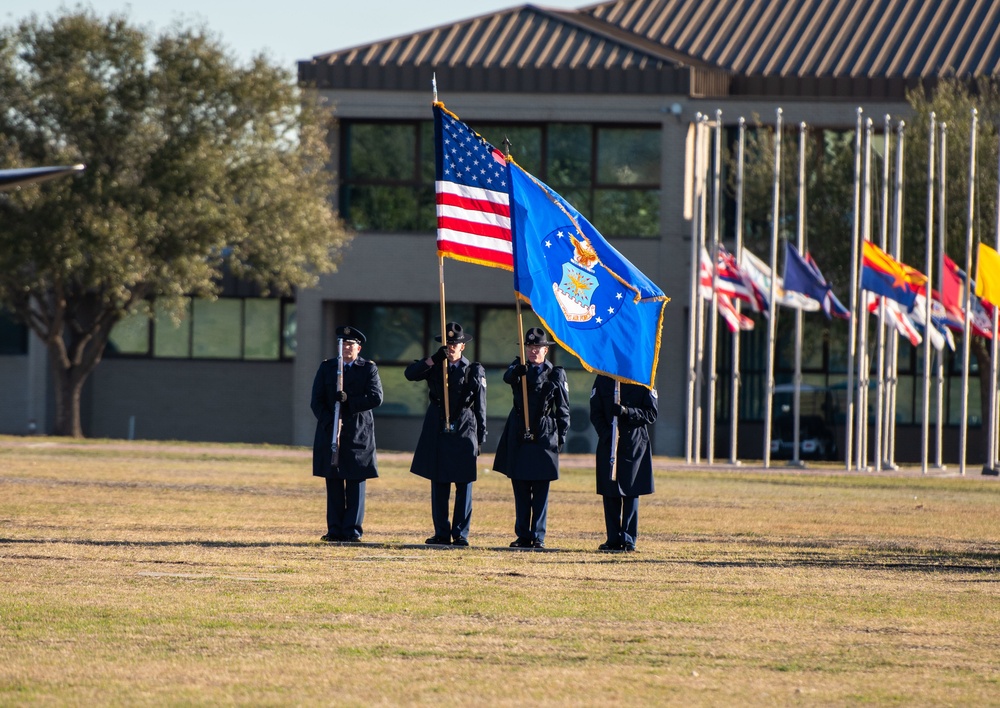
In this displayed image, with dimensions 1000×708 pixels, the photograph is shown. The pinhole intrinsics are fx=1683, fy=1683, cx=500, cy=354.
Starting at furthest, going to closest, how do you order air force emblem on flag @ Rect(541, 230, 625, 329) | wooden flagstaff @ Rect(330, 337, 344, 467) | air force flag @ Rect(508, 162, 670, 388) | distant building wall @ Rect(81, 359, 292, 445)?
distant building wall @ Rect(81, 359, 292, 445)
wooden flagstaff @ Rect(330, 337, 344, 467)
air force emblem on flag @ Rect(541, 230, 625, 329)
air force flag @ Rect(508, 162, 670, 388)

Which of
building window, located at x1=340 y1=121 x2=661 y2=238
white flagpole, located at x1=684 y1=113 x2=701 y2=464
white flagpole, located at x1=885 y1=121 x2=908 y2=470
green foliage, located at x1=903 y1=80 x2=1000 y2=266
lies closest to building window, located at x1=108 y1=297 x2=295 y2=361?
Result: building window, located at x1=340 y1=121 x2=661 y2=238

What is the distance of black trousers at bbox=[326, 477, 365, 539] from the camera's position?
13.9 meters

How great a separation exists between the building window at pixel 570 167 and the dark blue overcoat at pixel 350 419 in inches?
946

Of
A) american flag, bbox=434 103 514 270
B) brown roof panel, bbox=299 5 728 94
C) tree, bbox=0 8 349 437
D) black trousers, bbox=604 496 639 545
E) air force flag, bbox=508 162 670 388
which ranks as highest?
brown roof panel, bbox=299 5 728 94

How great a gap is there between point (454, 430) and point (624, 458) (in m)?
1.41

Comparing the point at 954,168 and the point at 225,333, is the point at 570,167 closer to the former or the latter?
the point at 954,168

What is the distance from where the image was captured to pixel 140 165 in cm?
3428

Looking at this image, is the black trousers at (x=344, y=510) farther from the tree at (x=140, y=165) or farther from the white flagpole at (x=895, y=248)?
the tree at (x=140, y=165)

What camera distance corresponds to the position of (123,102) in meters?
34.1

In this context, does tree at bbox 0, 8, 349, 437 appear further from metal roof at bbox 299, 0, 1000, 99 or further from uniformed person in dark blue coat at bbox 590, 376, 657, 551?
uniformed person in dark blue coat at bbox 590, 376, 657, 551

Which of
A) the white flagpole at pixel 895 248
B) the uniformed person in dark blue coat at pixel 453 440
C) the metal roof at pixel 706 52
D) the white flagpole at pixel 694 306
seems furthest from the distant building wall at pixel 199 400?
the uniformed person in dark blue coat at pixel 453 440

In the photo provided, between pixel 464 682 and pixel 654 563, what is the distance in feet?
17.3

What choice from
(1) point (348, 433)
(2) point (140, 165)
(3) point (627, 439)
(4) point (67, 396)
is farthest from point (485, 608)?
(4) point (67, 396)

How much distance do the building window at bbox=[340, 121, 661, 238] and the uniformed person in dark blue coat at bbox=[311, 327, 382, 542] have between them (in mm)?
24003
